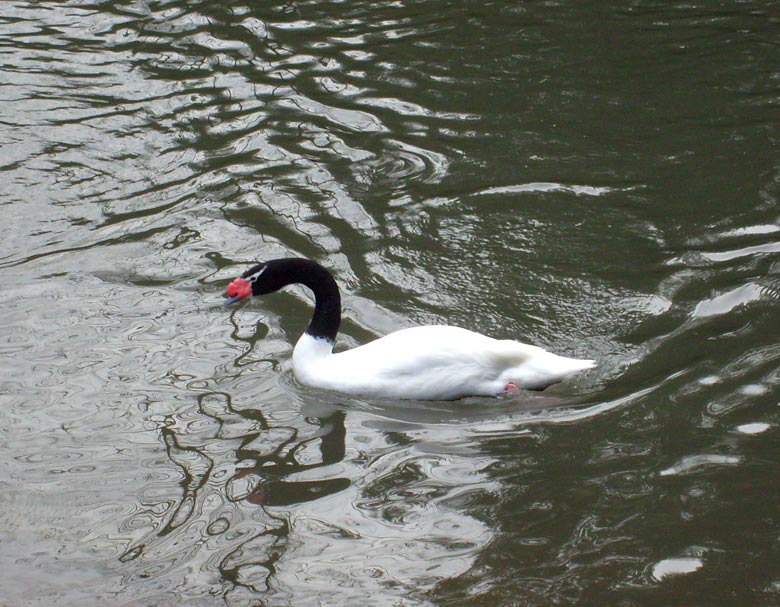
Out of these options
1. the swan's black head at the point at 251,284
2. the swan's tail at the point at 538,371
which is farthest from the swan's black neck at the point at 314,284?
the swan's tail at the point at 538,371

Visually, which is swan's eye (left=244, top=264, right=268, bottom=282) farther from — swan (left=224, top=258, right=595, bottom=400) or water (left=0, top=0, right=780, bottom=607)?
water (left=0, top=0, right=780, bottom=607)

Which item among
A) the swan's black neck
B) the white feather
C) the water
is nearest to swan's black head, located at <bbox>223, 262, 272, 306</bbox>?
the swan's black neck

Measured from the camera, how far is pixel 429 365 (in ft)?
20.8

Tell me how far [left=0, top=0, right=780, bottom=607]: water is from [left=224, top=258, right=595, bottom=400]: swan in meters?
0.12

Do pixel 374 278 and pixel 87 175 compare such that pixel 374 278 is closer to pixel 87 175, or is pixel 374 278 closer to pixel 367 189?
pixel 367 189

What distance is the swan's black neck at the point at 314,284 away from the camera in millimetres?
6664

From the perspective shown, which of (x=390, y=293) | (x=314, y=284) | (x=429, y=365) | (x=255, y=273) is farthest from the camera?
(x=390, y=293)

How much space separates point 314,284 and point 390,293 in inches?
37.9

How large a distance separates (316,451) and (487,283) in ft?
7.27

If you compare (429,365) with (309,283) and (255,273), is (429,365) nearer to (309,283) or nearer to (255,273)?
(309,283)

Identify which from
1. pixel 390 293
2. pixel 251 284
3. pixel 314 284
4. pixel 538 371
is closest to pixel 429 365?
pixel 538 371

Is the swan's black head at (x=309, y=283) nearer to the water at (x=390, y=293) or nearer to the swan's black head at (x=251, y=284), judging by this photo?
the swan's black head at (x=251, y=284)

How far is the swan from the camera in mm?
6348

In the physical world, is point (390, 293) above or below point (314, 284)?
below
